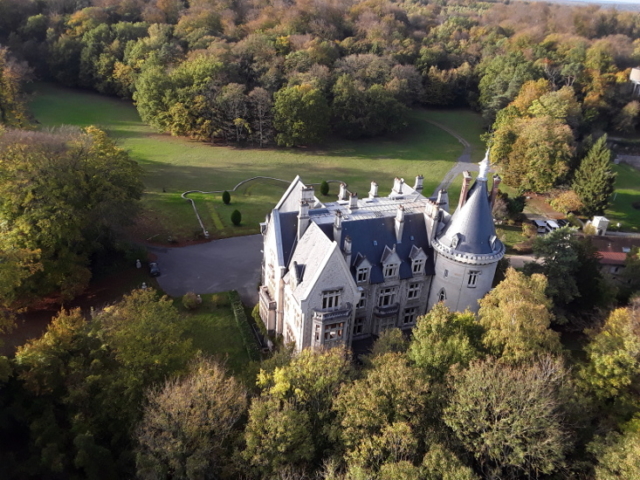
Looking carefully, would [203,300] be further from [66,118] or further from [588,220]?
[66,118]

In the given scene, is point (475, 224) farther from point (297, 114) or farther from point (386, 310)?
point (297, 114)

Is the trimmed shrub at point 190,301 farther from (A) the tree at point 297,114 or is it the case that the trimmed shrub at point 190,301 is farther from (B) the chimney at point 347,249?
(A) the tree at point 297,114

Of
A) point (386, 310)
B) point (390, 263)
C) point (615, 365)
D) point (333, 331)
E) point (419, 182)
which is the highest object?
point (419, 182)

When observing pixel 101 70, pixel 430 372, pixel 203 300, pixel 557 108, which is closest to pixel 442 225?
pixel 430 372

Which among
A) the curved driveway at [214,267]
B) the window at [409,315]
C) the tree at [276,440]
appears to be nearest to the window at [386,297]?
the window at [409,315]

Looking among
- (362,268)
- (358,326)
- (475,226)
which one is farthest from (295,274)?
(475,226)

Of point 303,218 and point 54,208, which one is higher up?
point 303,218
